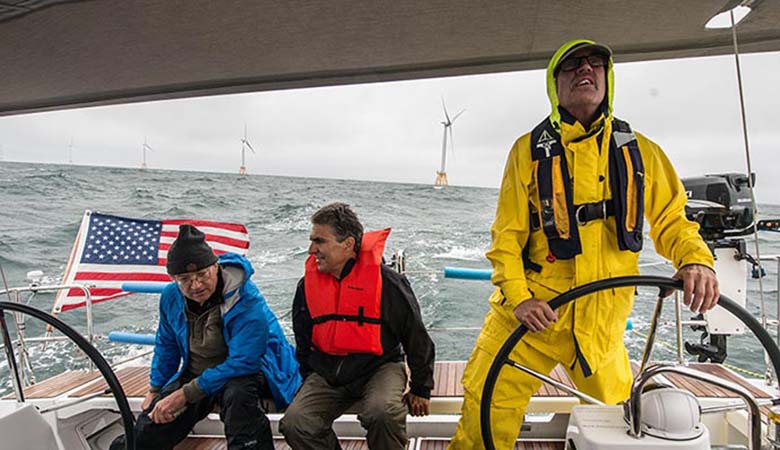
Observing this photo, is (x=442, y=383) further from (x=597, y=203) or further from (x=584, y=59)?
(x=584, y=59)

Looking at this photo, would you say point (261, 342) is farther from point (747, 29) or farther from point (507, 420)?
point (747, 29)

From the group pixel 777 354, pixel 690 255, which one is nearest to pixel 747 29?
pixel 690 255

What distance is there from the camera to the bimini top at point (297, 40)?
3.97ft

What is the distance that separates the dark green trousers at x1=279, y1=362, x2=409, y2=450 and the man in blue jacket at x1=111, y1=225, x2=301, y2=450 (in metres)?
0.17

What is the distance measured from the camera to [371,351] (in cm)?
161

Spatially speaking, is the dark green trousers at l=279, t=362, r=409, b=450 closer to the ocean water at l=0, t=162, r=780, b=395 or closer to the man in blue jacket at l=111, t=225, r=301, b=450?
the man in blue jacket at l=111, t=225, r=301, b=450

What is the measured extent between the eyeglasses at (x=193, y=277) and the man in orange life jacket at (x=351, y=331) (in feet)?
1.08

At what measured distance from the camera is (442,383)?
2027 millimetres

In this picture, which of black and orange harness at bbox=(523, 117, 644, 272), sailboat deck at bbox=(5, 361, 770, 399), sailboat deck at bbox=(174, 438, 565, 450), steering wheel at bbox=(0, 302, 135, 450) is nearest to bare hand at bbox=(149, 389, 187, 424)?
steering wheel at bbox=(0, 302, 135, 450)

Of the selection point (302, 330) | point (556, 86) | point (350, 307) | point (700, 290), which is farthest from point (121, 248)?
point (700, 290)

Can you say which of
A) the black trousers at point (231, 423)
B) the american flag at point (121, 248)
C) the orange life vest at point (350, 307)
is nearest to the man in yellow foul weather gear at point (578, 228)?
the orange life vest at point (350, 307)

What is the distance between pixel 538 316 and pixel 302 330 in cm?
90

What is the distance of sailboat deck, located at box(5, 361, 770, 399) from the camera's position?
1.89 m

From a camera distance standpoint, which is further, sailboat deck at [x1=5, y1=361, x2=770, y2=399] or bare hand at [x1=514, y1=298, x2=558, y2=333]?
sailboat deck at [x1=5, y1=361, x2=770, y2=399]
